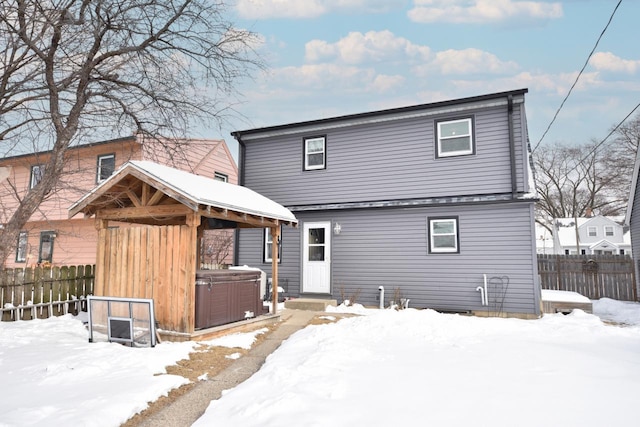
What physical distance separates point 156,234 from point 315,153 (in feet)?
23.0

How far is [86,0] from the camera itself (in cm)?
657

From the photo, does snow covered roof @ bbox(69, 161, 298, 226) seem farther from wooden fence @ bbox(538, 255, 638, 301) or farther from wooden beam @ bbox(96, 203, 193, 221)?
wooden fence @ bbox(538, 255, 638, 301)

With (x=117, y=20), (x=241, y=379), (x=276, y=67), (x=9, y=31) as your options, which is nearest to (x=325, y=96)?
(x=276, y=67)

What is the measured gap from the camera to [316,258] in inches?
498

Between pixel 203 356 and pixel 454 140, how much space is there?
9047 mm

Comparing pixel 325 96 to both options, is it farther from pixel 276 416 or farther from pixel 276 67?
pixel 276 416

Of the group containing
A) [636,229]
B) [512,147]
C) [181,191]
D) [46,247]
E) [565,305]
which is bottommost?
[565,305]

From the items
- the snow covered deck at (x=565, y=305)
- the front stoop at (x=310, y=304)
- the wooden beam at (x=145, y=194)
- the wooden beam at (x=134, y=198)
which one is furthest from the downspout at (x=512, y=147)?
the wooden beam at (x=134, y=198)

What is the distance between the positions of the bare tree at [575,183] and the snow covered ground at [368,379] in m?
33.3

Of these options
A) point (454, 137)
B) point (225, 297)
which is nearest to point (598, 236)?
point (454, 137)

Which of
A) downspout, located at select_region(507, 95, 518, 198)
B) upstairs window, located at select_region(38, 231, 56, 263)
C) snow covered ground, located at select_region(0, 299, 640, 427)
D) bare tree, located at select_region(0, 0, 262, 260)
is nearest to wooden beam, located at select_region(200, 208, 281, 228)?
bare tree, located at select_region(0, 0, 262, 260)

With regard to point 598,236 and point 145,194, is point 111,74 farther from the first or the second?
point 598,236

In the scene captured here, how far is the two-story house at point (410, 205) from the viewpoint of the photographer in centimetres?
1046

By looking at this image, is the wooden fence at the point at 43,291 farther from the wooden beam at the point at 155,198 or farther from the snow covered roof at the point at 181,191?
the wooden beam at the point at 155,198
